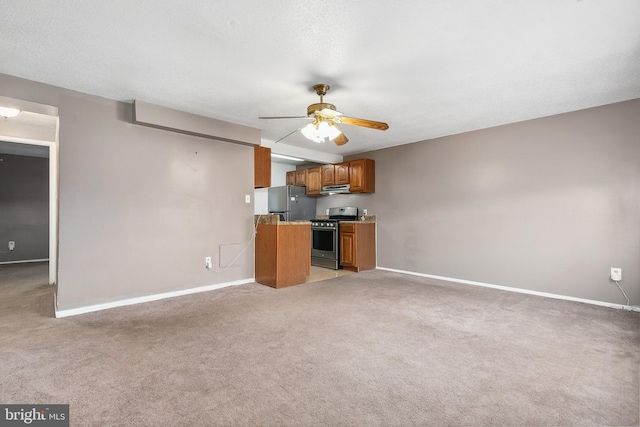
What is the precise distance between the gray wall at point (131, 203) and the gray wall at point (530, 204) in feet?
10.2

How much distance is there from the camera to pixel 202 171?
399 centimetres

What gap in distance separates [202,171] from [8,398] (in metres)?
2.88

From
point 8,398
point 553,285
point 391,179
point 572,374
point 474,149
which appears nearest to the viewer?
point 8,398

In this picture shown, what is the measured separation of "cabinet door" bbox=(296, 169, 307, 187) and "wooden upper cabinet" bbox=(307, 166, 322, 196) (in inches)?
4.4

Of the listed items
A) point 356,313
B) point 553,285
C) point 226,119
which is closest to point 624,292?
point 553,285

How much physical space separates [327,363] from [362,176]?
161 inches

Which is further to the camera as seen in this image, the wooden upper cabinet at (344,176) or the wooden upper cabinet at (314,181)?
the wooden upper cabinet at (314,181)

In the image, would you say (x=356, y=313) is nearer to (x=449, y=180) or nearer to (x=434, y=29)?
(x=434, y=29)

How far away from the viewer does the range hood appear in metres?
5.93

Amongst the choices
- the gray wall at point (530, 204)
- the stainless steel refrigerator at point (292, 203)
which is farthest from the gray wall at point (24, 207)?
the gray wall at point (530, 204)

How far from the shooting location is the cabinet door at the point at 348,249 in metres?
5.35

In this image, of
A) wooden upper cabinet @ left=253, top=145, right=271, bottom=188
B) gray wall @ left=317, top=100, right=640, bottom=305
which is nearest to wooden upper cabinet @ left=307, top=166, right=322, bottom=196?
gray wall @ left=317, top=100, right=640, bottom=305

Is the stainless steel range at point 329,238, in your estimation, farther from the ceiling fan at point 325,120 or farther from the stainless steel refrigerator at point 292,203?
the ceiling fan at point 325,120

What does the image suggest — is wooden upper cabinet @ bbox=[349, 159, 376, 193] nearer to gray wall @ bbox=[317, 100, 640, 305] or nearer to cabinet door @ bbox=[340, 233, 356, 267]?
gray wall @ bbox=[317, 100, 640, 305]
